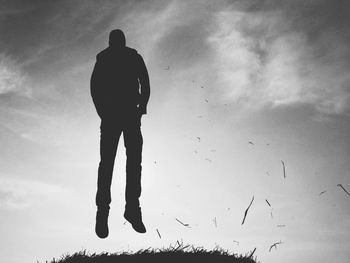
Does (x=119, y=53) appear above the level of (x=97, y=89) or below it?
above

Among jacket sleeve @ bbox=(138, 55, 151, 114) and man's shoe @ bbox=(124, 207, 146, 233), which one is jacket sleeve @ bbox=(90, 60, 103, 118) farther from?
man's shoe @ bbox=(124, 207, 146, 233)

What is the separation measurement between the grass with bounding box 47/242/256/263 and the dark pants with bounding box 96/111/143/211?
3.00ft

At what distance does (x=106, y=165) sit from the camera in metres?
8.98

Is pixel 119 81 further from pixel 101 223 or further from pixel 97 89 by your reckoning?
pixel 101 223

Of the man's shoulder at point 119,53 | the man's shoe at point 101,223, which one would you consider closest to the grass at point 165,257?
the man's shoe at point 101,223

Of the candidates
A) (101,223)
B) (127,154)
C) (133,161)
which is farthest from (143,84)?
(101,223)

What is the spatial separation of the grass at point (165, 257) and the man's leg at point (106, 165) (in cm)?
76

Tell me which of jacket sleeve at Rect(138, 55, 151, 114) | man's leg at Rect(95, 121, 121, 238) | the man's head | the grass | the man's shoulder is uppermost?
the man's head

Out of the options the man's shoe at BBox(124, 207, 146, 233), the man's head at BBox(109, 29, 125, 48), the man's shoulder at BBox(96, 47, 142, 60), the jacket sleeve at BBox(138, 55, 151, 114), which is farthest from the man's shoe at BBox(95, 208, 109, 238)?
the man's head at BBox(109, 29, 125, 48)

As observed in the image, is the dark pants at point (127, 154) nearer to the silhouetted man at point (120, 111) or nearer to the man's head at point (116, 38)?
the silhouetted man at point (120, 111)

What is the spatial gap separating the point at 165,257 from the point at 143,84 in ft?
10.4

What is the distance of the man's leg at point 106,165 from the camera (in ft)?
29.2

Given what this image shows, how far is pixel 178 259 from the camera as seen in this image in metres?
8.21

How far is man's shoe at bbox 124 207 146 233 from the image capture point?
8.88m
